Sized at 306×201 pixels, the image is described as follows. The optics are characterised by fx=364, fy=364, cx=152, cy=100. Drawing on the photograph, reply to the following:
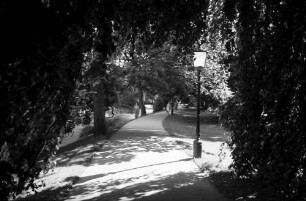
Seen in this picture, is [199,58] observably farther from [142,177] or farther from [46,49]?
[46,49]

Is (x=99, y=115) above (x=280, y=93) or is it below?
below

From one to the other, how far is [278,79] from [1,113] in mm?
3254

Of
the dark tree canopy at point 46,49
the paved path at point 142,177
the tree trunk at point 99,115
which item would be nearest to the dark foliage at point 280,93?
the dark tree canopy at point 46,49

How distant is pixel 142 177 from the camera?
375 inches

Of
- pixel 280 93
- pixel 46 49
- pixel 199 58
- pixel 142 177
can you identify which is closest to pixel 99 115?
pixel 199 58

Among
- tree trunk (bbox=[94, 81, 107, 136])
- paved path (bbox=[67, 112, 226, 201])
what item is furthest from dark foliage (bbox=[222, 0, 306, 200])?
tree trunk (bbox=[94, 81, 107, 136])

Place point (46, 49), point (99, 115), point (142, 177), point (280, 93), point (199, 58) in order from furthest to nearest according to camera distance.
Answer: point (99, 115) → point (199, 58) → point (142, 177) → point (280, 93) → point (46, 49)

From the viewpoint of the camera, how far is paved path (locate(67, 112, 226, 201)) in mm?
7676

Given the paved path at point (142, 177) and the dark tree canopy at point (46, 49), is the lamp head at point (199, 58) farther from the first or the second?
the dark tree canopy at point (46, 49)

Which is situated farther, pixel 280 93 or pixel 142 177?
pixel 142 177

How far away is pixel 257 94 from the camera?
493 centimetres

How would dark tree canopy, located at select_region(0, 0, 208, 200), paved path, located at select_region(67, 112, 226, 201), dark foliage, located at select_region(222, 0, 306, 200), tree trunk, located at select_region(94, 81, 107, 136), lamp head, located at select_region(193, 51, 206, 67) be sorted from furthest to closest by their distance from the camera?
tree trunk, located at select_region(94, 81, 107, 136) < lamp head, located at select_region(193, 51, 206, 67) < paved path, located at select_region(67, 112, 226, 201) < dark foliage, located at select_region(222, 0, 306, 200) < dark tree canopy, located at select_region(0, 0, 208, 200)

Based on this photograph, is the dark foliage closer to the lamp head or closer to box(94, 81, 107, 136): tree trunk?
the lamp head

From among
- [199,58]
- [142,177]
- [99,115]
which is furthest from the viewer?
[99,115]
